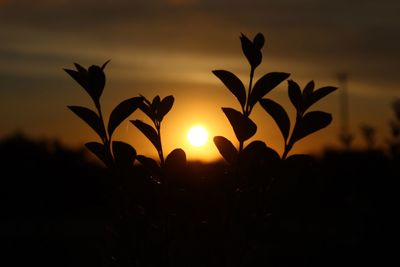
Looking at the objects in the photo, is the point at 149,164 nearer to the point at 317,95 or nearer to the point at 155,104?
the point at 155,104

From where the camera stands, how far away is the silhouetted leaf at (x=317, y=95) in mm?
1877


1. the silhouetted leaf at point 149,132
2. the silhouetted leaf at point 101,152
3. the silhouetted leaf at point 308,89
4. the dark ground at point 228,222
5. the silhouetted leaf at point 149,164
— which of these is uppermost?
the silhouetted leaf at point 308,89

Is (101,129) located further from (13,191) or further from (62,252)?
(13,191)

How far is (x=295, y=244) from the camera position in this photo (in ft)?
22.7

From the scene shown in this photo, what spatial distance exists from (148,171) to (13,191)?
52.0 feet

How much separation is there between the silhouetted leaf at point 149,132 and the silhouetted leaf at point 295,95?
1.26 feet

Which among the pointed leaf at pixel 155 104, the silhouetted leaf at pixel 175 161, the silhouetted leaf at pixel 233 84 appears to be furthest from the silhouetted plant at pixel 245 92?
the pointed leaf at pixel 155 104

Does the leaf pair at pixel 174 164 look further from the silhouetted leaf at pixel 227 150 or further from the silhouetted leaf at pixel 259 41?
the silhouetted leaf at pixel 259 41

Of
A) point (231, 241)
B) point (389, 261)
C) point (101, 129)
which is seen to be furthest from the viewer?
point (389, 261)

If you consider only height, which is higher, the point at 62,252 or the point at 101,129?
the point at 101,129

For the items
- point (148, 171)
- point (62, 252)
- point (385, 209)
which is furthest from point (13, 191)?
point (148, 171)

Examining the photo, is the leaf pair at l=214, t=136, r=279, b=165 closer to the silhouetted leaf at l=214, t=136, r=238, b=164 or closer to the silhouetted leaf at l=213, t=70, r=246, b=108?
the silhouetted leaf at l=214, t=136, r=238, b=164

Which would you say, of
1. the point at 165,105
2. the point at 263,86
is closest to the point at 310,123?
the point at 263,86

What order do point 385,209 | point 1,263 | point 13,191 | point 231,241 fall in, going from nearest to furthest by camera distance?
point 231,241 → point 385,209 → point 1,263 → point 13,191
